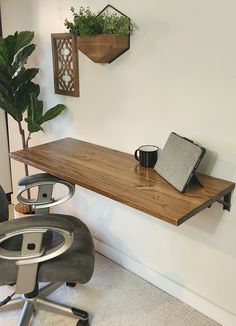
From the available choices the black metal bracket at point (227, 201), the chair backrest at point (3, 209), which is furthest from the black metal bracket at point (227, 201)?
the chair backrest at point (3, 209)

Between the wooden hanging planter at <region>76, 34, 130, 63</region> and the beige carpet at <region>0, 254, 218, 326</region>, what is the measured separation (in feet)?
4.35

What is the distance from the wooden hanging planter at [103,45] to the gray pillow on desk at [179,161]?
0.53 m

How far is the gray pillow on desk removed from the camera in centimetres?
139

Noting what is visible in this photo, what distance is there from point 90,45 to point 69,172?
0.67 metres

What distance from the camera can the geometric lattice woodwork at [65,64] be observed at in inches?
82.1

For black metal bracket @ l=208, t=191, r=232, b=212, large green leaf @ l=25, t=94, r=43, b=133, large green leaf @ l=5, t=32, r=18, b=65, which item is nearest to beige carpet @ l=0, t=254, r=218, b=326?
black metal bracket @ l=208, t=191, r=232, b=212

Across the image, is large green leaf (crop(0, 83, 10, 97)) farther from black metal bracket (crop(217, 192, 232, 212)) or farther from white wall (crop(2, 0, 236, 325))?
black metal bracket (crop(217, 192, 232, 212))

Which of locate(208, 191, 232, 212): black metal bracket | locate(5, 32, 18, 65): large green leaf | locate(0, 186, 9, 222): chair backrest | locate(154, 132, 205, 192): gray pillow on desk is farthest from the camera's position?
locate(5, 32, 18, 65): large green leaf

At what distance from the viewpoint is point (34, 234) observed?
1.34 meters

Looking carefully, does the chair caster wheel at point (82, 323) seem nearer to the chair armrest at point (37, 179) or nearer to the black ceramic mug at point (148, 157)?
the chair armrest at point (37, 179)

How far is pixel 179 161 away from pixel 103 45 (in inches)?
28.2

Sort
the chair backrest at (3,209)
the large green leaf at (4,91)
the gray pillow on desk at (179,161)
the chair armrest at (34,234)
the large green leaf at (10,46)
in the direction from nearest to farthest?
the chair armrest at (34,234), the gray pillow on desk at (179,161), the chair backrest at (3,209), the large green leaf at (10,46), the large green leaf at (4,91)

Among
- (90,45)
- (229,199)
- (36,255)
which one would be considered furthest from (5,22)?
(229,199)

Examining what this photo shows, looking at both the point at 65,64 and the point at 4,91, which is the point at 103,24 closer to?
the point at 65,64
